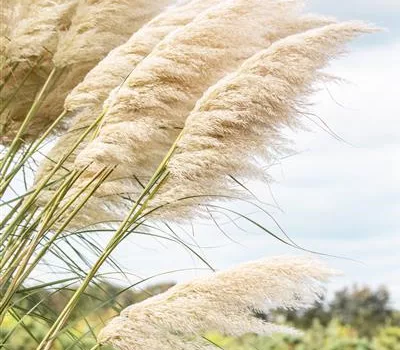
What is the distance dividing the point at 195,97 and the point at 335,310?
652cm

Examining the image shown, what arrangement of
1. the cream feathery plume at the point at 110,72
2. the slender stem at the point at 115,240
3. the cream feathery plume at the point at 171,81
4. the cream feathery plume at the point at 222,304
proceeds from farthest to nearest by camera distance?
the cream feathery plume at the point at 110,72 → the cream feathery plume at the point at 171,81 → the slender stem at the point at 115,240 → the cream feathery plume at the point at 222,304

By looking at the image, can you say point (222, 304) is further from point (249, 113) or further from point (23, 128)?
point (23, 128)

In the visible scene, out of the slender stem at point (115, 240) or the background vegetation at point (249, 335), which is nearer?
the slender stem at point (115, 240)

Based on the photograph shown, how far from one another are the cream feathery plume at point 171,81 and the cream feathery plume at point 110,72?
7.4 inches

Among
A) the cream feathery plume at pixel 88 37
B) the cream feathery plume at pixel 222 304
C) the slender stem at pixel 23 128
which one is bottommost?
the cream feathery plume at pixel 222 304

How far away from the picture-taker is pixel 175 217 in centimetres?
294

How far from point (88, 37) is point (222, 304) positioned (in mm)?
1747

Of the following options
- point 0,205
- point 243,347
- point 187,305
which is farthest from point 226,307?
point 243,347

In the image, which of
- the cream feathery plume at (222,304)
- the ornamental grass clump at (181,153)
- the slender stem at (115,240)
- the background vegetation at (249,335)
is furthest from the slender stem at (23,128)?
the cream feathery plume at (222,304)

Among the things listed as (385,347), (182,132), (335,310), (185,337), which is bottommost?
(185,337)

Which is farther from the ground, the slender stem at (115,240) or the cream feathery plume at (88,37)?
the cream feathery plume at (88,37)

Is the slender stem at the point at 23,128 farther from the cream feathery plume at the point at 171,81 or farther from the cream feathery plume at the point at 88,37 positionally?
the cream feathery plume at the point at 171,81

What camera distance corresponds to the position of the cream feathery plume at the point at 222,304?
7.56 ft

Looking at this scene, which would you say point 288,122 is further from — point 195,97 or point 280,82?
point 195,97
